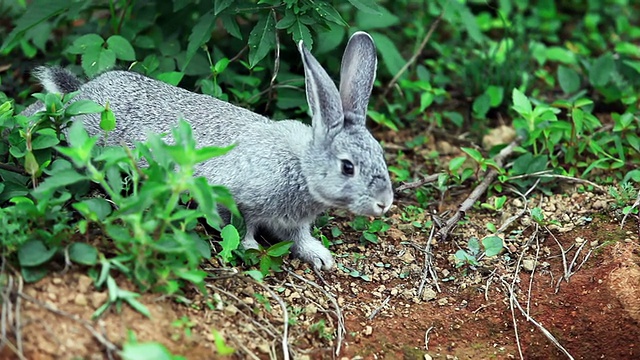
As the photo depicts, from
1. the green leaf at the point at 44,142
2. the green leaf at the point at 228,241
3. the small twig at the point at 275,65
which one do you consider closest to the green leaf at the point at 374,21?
the small twig at the point at 275,65

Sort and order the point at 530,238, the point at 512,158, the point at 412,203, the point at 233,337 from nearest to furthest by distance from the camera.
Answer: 1. the point at 233,337
2. the point at 530,238
3. the point at 412,203
4. the point at 512,158

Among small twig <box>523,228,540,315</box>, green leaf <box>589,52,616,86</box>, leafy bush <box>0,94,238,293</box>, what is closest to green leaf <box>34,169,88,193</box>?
leafy bush <box>0,94,238,293</box>

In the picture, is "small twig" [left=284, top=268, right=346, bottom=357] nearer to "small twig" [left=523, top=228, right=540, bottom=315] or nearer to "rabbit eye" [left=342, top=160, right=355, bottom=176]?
"rabbit eye" [left=342, top=160, right=355, bottom=176]

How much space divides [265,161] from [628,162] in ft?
8.37

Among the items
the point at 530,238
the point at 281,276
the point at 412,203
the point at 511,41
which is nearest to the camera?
the point at 281,276

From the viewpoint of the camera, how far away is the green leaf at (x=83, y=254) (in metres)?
3.70

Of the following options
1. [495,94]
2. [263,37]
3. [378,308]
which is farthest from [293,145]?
[495,94]

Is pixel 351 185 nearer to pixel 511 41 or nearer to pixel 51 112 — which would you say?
pixel 51 112

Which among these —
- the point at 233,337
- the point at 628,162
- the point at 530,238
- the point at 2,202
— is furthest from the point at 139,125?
the point at 628,162

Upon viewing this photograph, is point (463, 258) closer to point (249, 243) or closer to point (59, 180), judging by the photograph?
point (249, 243)

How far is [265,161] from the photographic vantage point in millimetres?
4629

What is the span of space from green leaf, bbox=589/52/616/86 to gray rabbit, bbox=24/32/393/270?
95.8 inches

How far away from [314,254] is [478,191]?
4.35 ft

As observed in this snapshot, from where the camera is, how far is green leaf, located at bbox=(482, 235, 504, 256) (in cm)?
483
